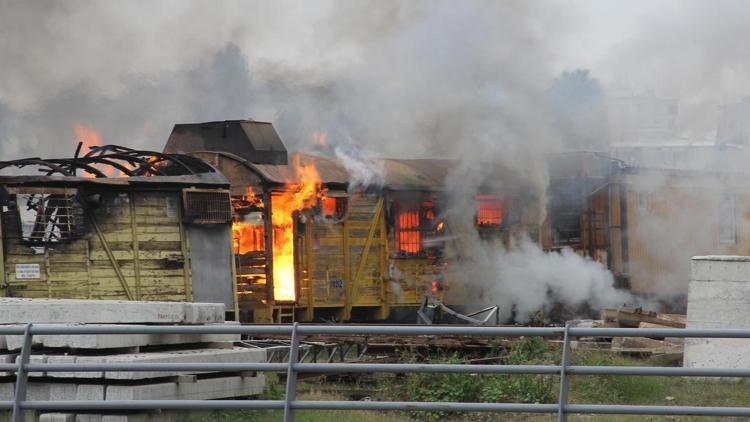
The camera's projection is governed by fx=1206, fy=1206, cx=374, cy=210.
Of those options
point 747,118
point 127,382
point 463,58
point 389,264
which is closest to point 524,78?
point 463,58

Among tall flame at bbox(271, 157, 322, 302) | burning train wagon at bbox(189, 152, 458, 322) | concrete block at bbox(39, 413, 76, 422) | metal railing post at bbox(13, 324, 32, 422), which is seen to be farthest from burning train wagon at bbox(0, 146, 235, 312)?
metal railing post at bbox(13, 324, 32, 422)

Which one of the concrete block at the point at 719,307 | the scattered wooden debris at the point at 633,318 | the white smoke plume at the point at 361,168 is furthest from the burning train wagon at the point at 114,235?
the concrete block at the point at 719,307

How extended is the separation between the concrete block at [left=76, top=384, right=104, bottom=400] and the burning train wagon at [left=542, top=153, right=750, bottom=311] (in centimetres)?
2317

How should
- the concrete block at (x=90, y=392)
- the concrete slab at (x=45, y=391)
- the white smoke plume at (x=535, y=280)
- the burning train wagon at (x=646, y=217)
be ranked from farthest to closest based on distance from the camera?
the burning train wagon at (x=646, y=217)
the white smoke plume at (x=535, y=280)
the concrete slab at (x=45, y=391)
the concrete block at (x=90, y=392)

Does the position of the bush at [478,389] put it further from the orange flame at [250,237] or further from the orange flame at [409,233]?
the orange flame at [409,233]

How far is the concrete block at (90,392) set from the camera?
36.8 feet

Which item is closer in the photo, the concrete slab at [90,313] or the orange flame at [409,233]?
the concrete slab at [90,313]

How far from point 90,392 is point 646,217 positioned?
2547 cm

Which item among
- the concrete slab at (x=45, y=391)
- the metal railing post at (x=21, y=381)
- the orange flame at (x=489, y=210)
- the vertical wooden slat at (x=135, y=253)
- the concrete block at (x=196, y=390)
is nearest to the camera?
the metal railing post at (x=21, y=381)

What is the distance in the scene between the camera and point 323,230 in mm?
27703

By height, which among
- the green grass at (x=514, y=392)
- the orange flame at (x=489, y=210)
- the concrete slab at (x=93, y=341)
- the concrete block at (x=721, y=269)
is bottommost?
the green grass at (x=514, y=392)

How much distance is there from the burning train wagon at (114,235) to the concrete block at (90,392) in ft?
34.9

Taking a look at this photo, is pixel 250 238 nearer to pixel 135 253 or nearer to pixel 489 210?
pixel 135 253

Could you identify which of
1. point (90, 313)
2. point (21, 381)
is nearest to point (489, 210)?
point (90, 313)
